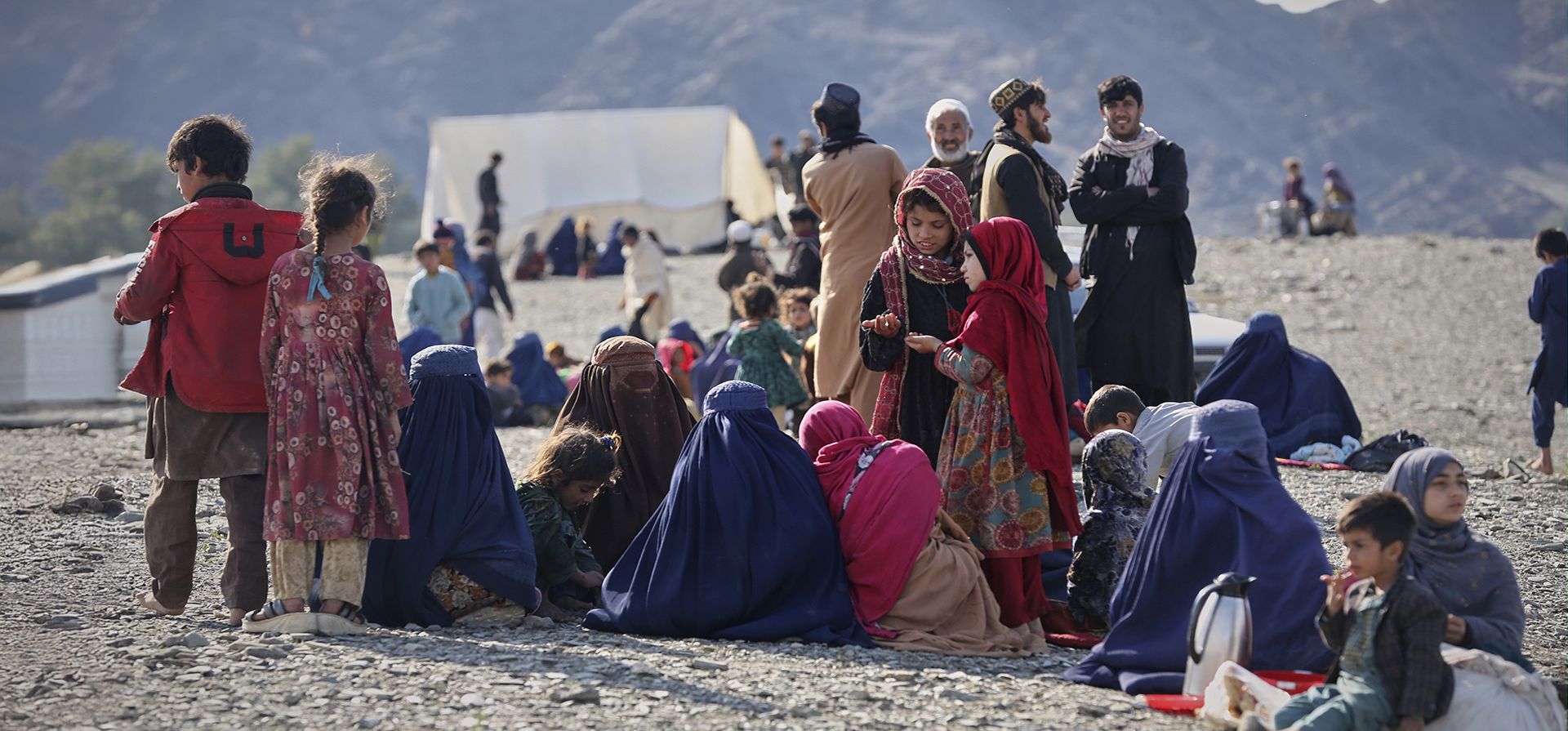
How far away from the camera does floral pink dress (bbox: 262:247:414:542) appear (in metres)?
4.55

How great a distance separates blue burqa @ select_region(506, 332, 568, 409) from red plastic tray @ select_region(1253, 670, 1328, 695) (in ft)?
26.8

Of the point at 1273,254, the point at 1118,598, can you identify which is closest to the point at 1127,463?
the point at 1118,598

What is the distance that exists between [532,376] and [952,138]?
18.8ft

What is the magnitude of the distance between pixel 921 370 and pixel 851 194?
60.2 inches

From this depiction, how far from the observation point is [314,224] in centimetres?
466

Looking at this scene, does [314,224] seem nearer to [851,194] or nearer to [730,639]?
[730,639]

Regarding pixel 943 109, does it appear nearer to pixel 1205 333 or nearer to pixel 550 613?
pixel 550 613

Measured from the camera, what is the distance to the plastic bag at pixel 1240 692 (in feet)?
12.3

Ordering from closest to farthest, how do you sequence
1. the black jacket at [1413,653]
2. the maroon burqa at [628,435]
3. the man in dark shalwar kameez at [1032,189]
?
the black jacket at [1413,653], the maroon burqa at [628,435], the man in dark shalwar kameez at [1032,189]

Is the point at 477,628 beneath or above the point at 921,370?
beneath

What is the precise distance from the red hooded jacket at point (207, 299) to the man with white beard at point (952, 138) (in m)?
2.94

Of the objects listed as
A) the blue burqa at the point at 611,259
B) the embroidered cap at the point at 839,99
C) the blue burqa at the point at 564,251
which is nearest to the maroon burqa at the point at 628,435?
the embroidered cap at the point at 839,99

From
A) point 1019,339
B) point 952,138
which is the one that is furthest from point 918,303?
point 952,138

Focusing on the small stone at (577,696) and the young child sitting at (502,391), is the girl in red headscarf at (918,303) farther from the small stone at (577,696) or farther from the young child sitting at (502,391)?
the young child sitting at (502,391)
